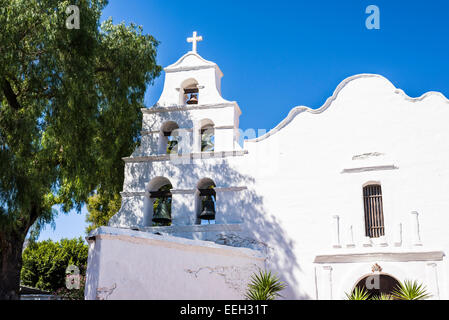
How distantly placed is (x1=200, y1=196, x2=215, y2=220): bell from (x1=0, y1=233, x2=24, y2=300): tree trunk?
16.5ft

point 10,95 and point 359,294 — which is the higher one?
point 10,95

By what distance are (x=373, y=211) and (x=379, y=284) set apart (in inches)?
74.0

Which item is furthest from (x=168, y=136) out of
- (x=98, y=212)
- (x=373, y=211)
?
(x=98, y=212)

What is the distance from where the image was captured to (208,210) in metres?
14.1

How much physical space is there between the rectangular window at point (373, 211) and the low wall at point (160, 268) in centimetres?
322

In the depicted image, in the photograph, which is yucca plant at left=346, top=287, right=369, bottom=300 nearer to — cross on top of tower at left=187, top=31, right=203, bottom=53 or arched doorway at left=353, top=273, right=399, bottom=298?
arched doorway at left=353, top=273, right=399, bottom=298

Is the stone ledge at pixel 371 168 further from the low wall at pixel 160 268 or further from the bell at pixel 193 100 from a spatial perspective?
the bell at pixel 193 100

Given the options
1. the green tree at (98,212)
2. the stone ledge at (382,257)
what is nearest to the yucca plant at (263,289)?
the stone ledge at (382,257)

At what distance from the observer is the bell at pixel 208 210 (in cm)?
1407

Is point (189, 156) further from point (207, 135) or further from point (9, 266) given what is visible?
point (9, 266)

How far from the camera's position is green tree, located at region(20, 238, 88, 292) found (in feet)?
90.8

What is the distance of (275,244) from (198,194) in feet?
8.89

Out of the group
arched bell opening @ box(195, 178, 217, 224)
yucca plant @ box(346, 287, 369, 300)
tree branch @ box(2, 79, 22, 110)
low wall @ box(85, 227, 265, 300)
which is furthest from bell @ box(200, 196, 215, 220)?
tree branch @ box(2, 79, 22, 110)
